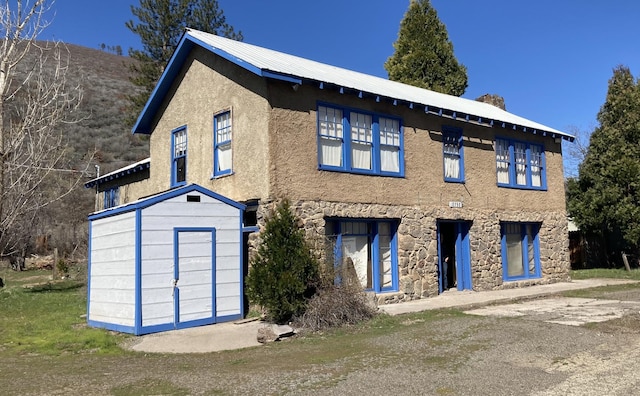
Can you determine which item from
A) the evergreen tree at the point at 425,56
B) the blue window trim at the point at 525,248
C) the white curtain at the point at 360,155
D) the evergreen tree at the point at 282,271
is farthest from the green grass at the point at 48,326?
the evergreen tree at the point at 425,56

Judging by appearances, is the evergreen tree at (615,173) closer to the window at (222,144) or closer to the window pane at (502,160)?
the window pane at (502,160)

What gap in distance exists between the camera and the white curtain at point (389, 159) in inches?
588

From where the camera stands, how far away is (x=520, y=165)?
1923 cm

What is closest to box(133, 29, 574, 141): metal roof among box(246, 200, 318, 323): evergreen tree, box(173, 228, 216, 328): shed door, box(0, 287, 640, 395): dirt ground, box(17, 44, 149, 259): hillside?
box(246, 200, 318, 323): evergreen tree

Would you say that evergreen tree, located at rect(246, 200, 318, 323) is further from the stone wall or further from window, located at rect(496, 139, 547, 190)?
window, located at rect(496, 139, 547, 190)

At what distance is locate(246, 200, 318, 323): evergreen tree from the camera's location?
11.0 metres

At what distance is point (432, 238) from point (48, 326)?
10061mm

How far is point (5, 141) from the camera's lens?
19.0 m

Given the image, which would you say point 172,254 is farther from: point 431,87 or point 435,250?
point 431,87

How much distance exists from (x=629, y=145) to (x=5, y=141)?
2489cm

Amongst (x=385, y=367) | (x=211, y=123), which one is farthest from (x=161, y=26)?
(x=385, y=367)

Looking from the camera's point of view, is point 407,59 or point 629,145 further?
point 407,59

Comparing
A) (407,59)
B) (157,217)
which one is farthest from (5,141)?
(407,59)

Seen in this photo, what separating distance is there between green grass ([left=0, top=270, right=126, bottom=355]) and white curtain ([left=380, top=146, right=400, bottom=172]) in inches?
313
